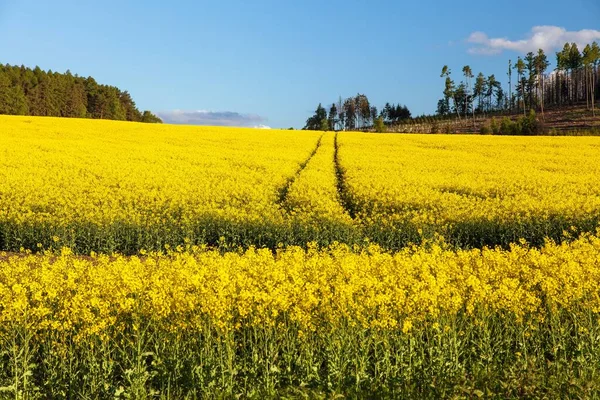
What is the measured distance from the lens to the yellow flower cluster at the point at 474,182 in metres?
16.7

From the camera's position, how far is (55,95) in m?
95.4

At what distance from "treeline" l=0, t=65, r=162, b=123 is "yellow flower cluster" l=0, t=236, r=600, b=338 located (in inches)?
3483

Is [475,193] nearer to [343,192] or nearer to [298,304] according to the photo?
[343,192]

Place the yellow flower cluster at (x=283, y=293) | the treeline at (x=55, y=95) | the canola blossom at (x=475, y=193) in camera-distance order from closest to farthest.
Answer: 1. the yellow flower cluster at (x=283, y=293)
2. the canola blossom at (x=475, y=193)
3. the treeline at (x=55, y=95)

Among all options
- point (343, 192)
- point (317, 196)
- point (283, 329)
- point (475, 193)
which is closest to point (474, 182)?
point (475, 193)

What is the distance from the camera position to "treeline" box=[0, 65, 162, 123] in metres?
86.1

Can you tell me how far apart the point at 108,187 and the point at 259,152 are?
1538cm

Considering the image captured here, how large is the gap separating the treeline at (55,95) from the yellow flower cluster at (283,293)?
88.5 metres

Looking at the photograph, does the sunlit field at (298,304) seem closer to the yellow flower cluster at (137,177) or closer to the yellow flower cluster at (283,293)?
the yellow flower cluster at (283,293)

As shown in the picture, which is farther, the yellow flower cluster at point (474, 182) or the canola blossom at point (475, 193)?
the yellow flower cluster at point (474, 182)

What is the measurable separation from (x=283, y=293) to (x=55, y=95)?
328 ft

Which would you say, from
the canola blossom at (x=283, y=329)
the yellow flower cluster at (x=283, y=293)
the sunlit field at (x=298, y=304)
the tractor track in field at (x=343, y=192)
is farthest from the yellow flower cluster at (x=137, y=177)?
the canola blossom at (x=283, y=329)

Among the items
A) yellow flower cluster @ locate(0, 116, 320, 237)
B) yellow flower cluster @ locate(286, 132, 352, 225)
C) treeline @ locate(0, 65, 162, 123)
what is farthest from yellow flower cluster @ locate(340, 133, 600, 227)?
treeline @ locate(0, 65, 162, 123)

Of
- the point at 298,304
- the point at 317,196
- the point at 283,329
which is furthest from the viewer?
the point at 317,196
